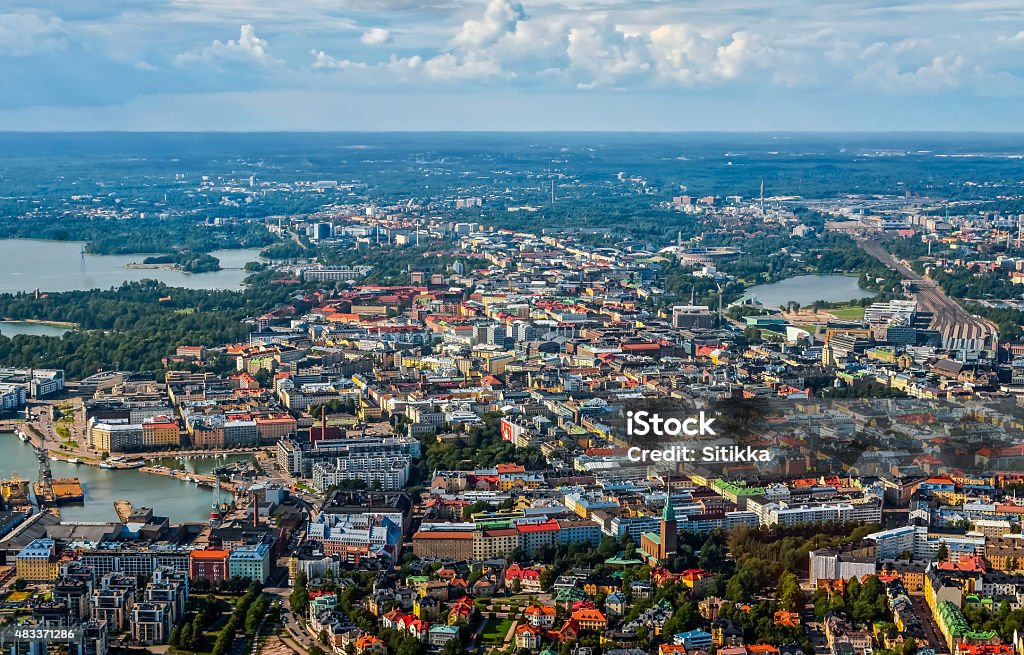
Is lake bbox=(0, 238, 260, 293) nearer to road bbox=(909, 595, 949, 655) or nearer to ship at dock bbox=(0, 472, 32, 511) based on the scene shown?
ship at dock bbox=(0, 472, 32, 511)

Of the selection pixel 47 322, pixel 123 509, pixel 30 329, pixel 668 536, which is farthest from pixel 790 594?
pixel 47 322

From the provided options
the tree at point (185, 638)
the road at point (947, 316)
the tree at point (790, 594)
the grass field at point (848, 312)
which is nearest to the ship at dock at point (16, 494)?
the tree at point (185, 638)

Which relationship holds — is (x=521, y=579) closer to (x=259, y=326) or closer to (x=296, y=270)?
(x=259, y=326)

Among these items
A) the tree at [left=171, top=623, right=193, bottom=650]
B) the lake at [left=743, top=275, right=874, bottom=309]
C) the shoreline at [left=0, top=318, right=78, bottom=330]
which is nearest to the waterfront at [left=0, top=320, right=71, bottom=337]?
the shoreline at [left=0, top=318, right=78, bottom=330]

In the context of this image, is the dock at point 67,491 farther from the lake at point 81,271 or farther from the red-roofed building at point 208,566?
the lake at point 81,271

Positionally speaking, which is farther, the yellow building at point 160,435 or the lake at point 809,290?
the lake at point 809,290

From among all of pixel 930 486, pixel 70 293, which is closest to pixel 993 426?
pixel 930 486
